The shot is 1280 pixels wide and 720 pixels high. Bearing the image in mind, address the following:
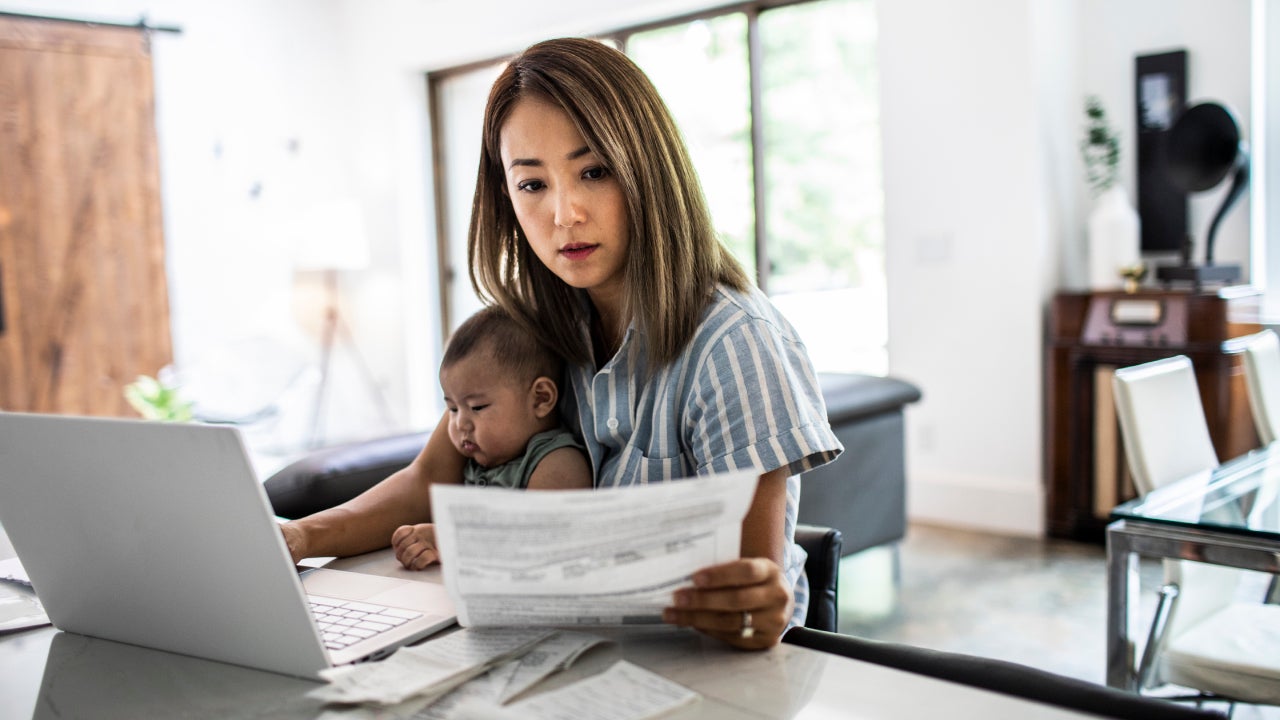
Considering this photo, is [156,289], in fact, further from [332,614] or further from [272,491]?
[332,614]

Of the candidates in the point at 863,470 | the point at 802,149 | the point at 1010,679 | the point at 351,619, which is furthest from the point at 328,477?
the point at 802,149

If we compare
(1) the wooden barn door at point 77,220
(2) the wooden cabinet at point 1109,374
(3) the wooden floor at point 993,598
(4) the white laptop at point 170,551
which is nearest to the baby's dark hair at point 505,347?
(4) the white laptop at point 170,551

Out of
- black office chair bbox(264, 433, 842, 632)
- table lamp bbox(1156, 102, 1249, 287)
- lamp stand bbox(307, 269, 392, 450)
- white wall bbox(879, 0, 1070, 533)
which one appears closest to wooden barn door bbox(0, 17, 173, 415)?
lamp stand bbox(307, 269, 392, 450)

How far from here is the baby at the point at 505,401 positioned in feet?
4.64

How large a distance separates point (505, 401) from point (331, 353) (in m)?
5.25

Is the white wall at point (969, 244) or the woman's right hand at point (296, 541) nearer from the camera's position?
the woman's right hand at point (296, 541)

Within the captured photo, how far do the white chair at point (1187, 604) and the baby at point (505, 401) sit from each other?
40.6 inches

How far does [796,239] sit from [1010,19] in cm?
132

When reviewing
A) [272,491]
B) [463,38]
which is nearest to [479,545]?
[272,491]

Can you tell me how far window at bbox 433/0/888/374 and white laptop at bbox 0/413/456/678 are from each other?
11.4 ft

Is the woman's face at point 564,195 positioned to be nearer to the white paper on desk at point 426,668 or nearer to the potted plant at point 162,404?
the white paper on desk at point 426,668

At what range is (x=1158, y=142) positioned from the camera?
372cm

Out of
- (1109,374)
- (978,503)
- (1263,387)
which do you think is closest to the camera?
(1263,387)

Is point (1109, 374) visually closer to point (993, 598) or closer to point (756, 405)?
point (993, 598)
